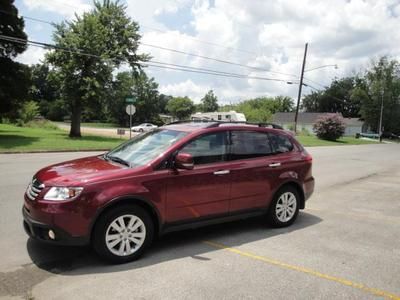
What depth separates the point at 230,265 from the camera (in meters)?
4.61

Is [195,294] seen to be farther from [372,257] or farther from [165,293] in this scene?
[372,257]

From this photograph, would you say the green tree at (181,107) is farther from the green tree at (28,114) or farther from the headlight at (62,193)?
the headlight at (62,193)

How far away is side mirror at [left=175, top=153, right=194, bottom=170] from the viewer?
484 centimetres

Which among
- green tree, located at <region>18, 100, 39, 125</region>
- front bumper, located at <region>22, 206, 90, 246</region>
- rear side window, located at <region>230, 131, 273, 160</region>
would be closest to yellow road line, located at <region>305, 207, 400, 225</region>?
rear side window, located at <region>230, 131, 273, 160</region>

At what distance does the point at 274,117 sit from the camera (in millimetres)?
91375

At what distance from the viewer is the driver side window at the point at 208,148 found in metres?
5.27

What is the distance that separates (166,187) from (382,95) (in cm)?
7892

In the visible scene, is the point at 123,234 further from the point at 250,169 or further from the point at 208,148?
the point at 250,169

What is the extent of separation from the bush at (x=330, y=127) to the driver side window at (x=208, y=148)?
A: 44.6 m

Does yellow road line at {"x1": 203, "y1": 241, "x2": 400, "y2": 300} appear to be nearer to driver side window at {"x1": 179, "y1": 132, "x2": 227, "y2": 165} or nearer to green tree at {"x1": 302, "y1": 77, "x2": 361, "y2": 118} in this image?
driver side window at {"x1": 179, "y1": 132, "x2": 227, "y2": 165}

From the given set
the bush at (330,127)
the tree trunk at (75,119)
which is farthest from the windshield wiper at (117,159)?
the bush at (330,127)

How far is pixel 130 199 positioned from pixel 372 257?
323 cm

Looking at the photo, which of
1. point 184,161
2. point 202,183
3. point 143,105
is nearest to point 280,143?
point 202,183

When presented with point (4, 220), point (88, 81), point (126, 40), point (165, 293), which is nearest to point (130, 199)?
point (165, 293)
